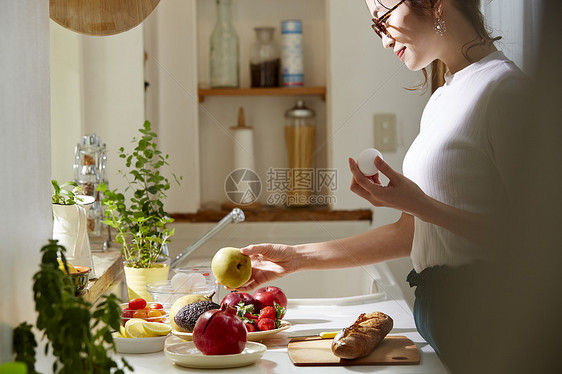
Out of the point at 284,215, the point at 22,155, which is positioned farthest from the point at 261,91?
the point at 22,155

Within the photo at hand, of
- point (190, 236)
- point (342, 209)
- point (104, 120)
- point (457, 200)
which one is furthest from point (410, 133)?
point (457, 200)

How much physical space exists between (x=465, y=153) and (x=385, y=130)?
1.05m

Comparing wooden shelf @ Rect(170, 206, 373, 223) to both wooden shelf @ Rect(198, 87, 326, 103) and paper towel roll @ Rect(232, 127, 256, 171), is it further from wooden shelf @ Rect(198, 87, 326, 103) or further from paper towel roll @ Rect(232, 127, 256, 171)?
wooden shelf @ Rect(198, 87, 326, 103)

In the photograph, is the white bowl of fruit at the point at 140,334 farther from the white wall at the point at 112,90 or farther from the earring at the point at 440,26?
the white wall at the point at 112,90

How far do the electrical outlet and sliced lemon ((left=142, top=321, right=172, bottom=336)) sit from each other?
1.16 meters

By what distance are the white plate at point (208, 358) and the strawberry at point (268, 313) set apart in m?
0.11

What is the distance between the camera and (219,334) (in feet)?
2.74

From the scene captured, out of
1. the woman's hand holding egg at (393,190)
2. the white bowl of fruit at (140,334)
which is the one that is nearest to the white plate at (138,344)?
the white bowl of fruit at (140,334)

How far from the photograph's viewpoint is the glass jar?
6.64 ft

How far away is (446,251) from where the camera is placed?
98cm

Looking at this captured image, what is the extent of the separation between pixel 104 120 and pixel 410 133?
2.80ft

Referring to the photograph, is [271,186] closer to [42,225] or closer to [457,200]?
[457,200]

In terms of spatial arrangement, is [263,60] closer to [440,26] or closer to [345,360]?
[440,26]

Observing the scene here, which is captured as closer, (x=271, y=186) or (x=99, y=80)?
(x=99, y=80)
